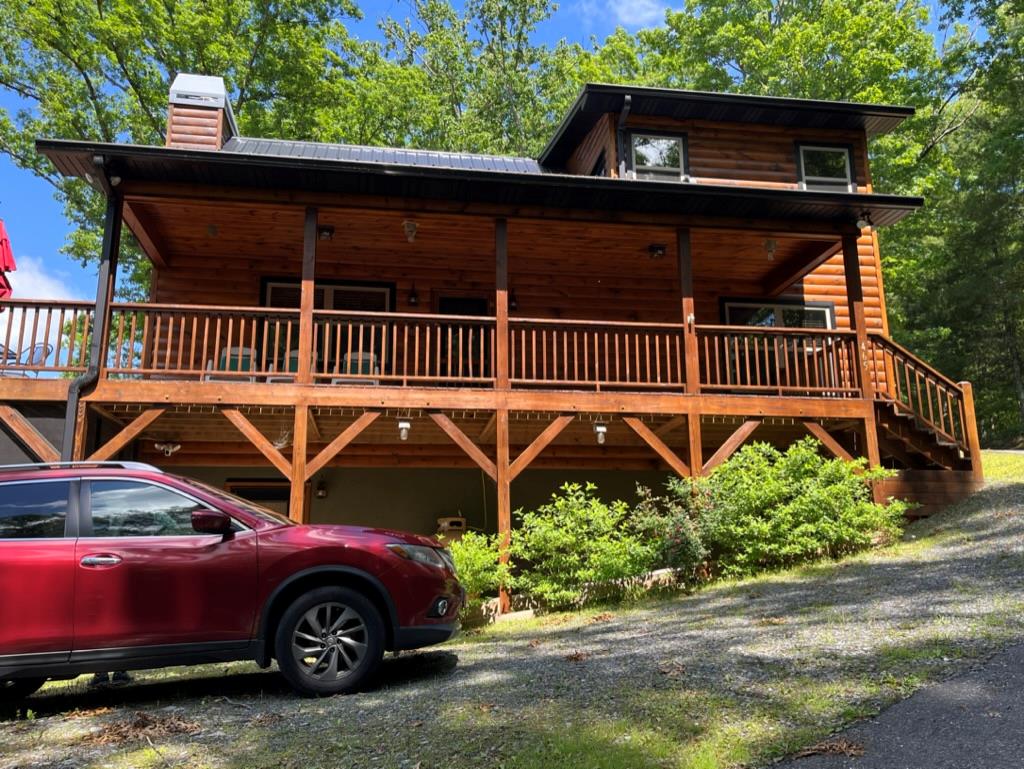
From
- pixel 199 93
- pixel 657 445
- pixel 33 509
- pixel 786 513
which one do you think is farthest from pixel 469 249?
pixel 33 509

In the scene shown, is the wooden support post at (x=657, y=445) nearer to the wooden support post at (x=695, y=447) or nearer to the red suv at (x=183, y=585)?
the wooden support post at (x=695, y=447)

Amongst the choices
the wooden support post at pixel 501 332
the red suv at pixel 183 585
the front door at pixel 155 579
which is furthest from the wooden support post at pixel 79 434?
the wooden support post at pixel 501 332

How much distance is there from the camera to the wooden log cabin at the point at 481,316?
9836 millimetres

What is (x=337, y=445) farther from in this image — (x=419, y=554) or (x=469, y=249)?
(x=469, y=249)

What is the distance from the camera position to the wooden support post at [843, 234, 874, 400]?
444 inches

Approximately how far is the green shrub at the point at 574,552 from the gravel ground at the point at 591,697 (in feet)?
5.01

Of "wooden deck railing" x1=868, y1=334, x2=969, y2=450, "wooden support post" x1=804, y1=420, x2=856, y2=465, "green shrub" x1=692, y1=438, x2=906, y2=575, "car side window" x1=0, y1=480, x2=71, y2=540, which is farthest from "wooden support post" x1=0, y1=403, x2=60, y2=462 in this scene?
"wooden deck railing" x1=868, y1=334, x2=969, y2=450

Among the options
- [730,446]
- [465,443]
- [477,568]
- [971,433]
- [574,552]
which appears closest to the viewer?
[477,568]

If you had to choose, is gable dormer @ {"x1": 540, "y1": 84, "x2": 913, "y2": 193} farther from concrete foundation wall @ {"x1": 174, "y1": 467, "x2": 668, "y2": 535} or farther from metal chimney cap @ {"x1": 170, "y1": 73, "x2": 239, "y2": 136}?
metal chimney cap @ {"x1": 170, "y1": 73, "x2": 239, "y2": 136}

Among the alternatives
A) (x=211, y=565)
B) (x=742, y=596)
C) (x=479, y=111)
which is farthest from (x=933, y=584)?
(x=479, y=111)

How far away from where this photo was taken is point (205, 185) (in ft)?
33.4

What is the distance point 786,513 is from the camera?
9148mm

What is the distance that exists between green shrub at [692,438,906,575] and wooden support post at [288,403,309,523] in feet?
15.7

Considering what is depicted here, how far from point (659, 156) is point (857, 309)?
495 cm
